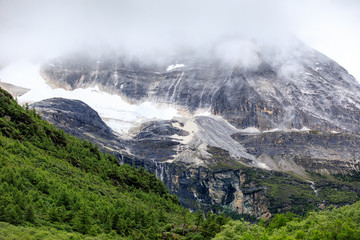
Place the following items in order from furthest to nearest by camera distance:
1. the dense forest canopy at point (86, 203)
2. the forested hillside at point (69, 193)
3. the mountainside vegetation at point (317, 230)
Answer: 1. the forested hillside at point (69, 193)
2. the dense forest canopy at point (86, 203)
3. the mountainside vegetation at point (317, 230)

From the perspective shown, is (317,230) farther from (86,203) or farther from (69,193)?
(69,193)

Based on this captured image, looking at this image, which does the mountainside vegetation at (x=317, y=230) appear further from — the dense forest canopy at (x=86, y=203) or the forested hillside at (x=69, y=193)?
the forested hillside at (x=69, y=193)

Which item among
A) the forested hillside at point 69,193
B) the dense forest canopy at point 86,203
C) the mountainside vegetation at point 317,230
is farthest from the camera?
the forested hillside at point 69,193

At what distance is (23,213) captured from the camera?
73.9 meters

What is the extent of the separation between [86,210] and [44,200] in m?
9.95

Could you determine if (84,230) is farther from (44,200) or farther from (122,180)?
(122,180)

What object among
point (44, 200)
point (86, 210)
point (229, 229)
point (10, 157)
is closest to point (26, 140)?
point (10, 157)

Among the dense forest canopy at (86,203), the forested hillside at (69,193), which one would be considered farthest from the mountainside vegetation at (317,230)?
the forested hillside at (69,193)

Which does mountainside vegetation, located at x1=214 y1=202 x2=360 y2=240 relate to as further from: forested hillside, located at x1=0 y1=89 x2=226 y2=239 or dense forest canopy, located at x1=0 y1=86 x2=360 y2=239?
forested hillside, located at x1=0 y1=89 x2=226 y2=239

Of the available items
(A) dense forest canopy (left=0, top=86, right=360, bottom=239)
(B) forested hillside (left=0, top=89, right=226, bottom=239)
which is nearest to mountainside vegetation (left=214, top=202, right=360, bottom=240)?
(A) dense forest canopy (left=0, top=86, right=360, bottom=239)

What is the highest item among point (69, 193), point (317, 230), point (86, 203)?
point (317, 230)

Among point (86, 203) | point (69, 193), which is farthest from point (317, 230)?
point (69, 193)

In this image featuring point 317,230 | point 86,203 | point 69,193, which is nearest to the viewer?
point 317,230

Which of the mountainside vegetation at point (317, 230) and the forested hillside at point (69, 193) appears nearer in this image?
the mountainside vegetation at point (317, 230)
